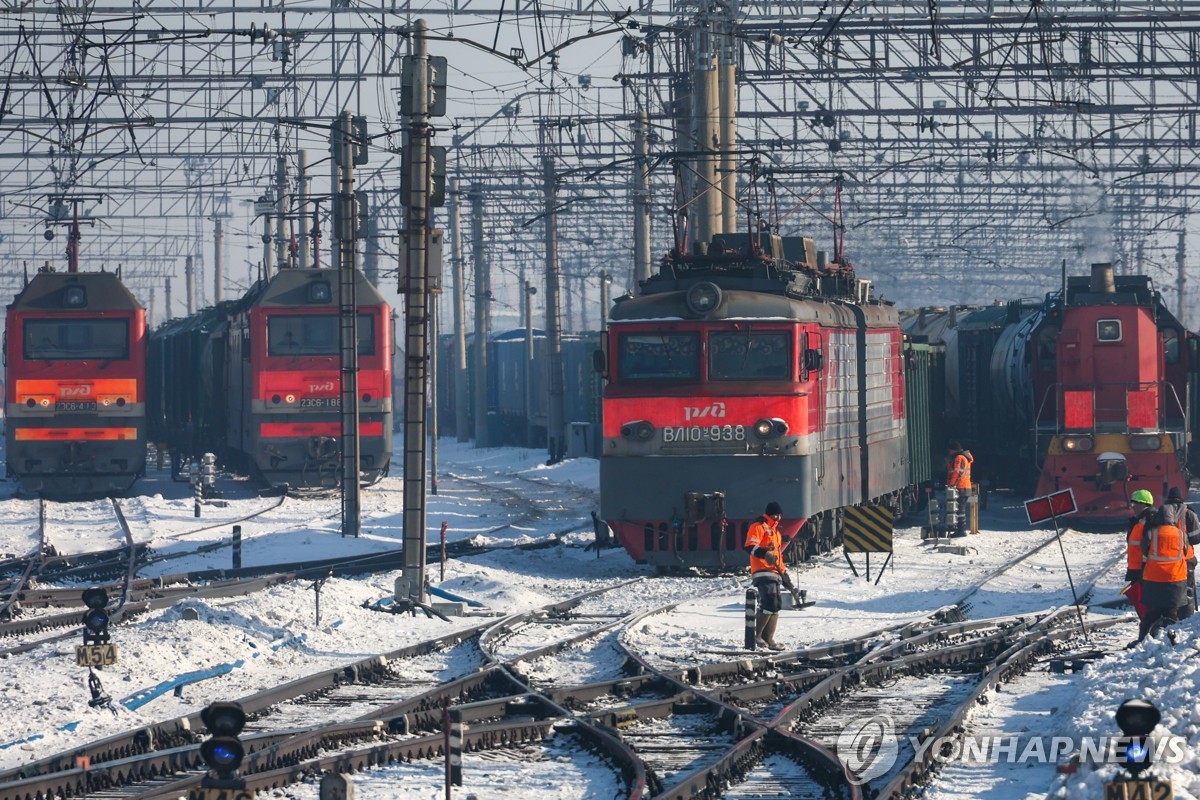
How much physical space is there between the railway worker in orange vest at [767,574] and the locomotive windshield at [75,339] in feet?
70.5

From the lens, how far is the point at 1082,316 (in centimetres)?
2864

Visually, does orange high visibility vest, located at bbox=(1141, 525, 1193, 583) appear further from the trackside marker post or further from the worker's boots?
the worker's boots

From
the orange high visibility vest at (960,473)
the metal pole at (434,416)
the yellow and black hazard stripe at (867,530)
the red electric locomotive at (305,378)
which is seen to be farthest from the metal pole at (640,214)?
the yellow and black hazard stripe at (867,530)

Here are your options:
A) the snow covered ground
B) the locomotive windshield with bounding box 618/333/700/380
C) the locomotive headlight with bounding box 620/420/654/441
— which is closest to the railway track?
the snow covered ground

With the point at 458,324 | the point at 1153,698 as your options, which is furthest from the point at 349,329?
the point at 458,324

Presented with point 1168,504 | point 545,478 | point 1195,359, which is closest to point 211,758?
point 1168,504

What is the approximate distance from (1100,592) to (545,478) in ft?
87.2

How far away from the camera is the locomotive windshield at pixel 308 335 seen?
113 feet

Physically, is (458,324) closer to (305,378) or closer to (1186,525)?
(305,378)

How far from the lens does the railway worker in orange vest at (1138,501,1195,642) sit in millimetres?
15031

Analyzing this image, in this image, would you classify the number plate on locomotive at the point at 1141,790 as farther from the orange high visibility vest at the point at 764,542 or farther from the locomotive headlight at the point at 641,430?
the locomotive headlight at the point at 641,430

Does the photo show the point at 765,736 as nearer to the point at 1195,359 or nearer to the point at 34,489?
the point at 1195,359

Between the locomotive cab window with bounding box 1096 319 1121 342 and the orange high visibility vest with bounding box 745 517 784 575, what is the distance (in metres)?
13.7

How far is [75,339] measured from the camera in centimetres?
3475
